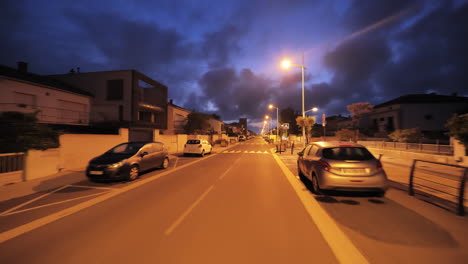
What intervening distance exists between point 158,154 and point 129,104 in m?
17.3

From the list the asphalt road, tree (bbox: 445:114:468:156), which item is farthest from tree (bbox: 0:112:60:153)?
tree (bbox: 445:114:468:156)

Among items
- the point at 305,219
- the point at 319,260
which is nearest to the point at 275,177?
the point at 305,219

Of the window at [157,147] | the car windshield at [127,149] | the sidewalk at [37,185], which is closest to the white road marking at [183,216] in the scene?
the car windshield at [127,149]

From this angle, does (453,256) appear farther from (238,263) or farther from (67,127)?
(67,127)

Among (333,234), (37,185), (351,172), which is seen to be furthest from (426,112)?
(37,185)

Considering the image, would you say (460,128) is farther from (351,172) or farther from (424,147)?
(351,172)

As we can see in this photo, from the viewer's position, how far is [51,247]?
9.77 ft

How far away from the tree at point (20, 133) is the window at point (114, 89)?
56.1 ft

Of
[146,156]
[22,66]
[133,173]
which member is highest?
[22,66]

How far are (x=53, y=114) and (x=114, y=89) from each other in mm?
7460

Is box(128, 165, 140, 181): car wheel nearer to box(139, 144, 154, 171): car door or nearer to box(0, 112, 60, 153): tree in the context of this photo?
box(139, 144, 154, 171): car door

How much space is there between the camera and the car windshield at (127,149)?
8.19 metres

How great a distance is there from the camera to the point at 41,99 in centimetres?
1684

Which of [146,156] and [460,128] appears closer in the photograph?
[460,128]
